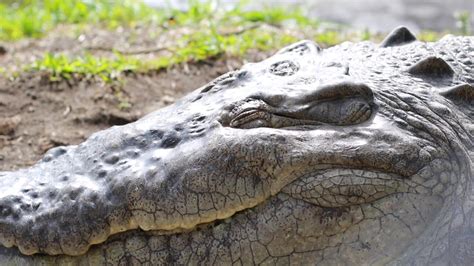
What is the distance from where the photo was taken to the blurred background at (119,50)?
4.61 metres

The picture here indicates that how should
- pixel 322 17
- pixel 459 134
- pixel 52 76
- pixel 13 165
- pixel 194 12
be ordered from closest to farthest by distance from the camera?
pixel 459 134
pixel 13 165
pixel 52 76
pixel 194 12
pixel 322 17

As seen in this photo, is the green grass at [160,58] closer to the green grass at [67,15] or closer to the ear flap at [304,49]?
the green grass at [67,15]

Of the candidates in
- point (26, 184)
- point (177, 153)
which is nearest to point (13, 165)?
point (26, 184)

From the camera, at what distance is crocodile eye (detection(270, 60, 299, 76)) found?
2.57 metres

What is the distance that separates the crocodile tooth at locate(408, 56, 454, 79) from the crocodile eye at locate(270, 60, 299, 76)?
0.38 meters

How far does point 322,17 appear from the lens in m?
7.60

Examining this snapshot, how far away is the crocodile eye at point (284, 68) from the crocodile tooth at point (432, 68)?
380 millimetres

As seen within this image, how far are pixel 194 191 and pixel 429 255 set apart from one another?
2.33ft

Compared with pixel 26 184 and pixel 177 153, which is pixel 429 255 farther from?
pixel 26 184

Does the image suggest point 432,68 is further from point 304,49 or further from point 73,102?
point 73,102

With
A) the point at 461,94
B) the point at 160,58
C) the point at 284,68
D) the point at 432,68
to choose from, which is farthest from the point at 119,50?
the point at 461,94

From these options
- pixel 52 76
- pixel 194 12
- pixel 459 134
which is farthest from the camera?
pixel 194 12

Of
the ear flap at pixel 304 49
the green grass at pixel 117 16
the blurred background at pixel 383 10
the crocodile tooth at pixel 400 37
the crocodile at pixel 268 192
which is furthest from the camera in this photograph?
the blurred background at pixel 383 10

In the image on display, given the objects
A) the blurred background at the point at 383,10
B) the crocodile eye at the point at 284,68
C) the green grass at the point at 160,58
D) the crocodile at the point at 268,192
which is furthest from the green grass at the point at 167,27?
the crocodile at the point at 268,192
